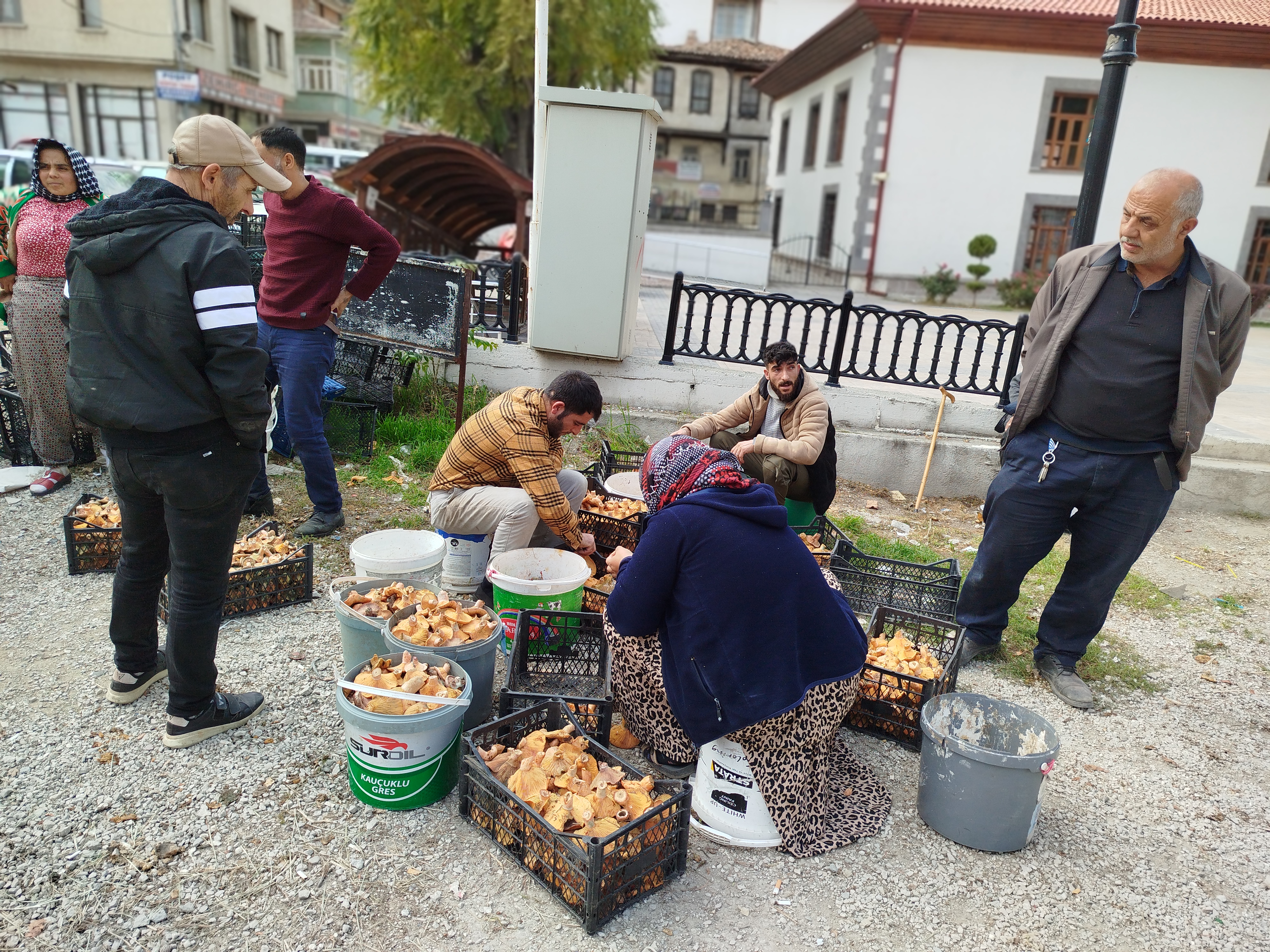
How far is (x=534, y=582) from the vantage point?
11.8 ft

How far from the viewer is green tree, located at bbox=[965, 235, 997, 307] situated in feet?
65.9

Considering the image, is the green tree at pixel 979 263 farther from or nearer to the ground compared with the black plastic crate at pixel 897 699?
farther from the ground

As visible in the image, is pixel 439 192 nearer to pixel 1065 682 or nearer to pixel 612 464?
pixel 612 464

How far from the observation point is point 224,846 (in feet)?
8.75

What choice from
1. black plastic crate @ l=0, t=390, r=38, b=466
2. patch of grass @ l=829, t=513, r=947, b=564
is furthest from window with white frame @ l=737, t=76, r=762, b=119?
black plastic crate @ l=0, t=390, r=38, b=466

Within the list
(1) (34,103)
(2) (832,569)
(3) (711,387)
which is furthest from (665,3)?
(2) (832,569)

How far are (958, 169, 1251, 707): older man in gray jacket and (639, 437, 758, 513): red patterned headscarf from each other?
1794mm

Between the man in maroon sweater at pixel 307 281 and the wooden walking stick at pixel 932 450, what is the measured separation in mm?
4320

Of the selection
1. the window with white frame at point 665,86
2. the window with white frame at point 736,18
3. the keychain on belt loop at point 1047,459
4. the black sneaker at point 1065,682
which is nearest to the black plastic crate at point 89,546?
the keychain on belt loop at point 1047,459

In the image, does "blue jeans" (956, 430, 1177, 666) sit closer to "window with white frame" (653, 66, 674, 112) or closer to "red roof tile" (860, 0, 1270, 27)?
"red roof tile" (860, 0, 1270, 27)

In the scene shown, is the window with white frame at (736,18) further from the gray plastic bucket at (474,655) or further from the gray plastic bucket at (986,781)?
the gray plastic bucket at (986,781)

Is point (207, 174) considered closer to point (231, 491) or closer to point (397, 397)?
point (231, 491)

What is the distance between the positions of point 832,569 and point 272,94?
36.1 m

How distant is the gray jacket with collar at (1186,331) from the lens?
11.2 ft
